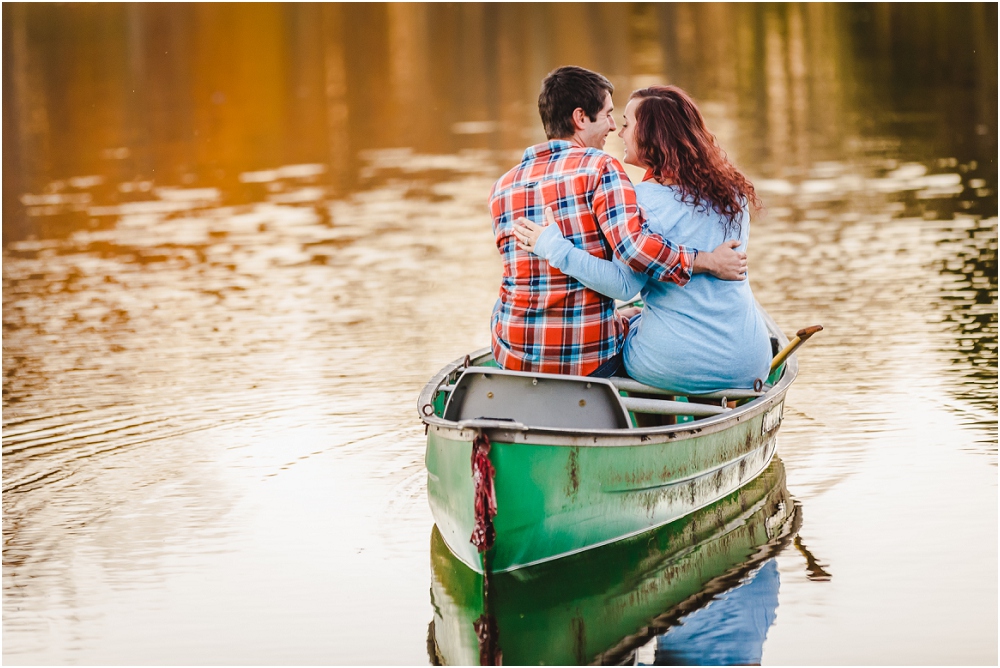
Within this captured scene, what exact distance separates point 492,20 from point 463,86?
14071mm

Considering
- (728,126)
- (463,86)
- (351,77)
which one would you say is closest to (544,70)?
(463,86)

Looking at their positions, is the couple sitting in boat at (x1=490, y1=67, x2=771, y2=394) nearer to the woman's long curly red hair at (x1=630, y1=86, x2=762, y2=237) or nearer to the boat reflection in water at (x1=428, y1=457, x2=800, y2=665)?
the woman's long curly red hair at (x1=630, y1=86, x2=762, y2=237)

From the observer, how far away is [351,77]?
31.6m

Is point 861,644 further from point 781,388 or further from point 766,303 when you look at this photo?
point 766,303

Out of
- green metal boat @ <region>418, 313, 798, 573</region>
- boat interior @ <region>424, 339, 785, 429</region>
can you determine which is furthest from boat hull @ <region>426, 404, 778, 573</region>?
boat interior @ <region>424, 339, 785, 429</region>

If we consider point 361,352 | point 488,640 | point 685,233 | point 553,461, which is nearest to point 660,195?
point 685,233

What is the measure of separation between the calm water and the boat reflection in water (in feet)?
0.28

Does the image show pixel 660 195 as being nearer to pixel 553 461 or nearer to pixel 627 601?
pixel 553 461

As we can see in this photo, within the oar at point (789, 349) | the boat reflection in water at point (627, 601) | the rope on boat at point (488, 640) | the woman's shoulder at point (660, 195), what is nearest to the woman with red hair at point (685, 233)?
the woman's shoulder at point (660, 195)

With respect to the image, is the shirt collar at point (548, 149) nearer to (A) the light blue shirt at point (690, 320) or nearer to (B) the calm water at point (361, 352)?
(A) the light blue shirt at point (690, 320)

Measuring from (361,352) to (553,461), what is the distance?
15.4 ft

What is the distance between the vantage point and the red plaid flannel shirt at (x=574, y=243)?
20.8ft

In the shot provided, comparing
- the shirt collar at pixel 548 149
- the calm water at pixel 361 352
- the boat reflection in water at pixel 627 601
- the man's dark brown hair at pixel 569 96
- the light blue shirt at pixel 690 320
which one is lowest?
the boat reflection in water at pixel 627 601

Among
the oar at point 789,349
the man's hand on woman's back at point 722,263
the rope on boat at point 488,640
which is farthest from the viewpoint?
the oar at point 789,349
